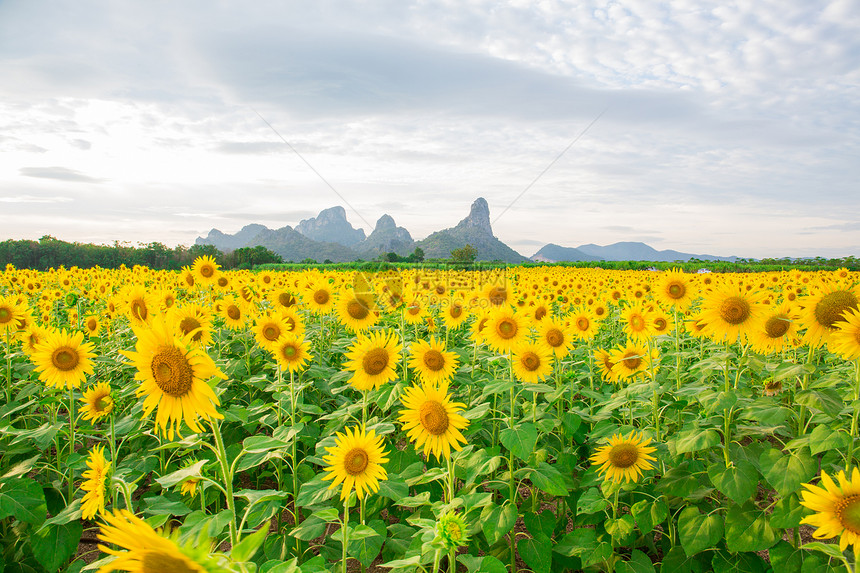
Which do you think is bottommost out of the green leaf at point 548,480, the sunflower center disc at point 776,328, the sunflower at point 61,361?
the green leaf at point 548,480

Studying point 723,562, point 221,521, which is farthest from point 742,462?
point 221,521

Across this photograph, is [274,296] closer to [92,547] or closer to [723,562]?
[92,547]

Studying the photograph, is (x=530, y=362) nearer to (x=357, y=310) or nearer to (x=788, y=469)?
(x=788, y=469)

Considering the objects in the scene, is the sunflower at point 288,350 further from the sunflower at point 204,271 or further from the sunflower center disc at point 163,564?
the sunflower at point 204,271

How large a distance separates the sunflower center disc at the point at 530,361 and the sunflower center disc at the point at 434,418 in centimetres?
126

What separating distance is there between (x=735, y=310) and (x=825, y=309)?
472 mm

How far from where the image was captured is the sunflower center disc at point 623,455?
279 cm

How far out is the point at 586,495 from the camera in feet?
9.73

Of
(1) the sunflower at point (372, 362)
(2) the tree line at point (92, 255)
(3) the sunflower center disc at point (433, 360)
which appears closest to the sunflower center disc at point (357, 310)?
(1) the sunflower at point (372, 362)

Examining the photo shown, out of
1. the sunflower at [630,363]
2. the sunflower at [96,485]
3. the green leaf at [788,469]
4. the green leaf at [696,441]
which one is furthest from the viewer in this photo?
the sunflower at [630,363]

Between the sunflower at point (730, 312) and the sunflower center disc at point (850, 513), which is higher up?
the sunflower at point (730, 312)

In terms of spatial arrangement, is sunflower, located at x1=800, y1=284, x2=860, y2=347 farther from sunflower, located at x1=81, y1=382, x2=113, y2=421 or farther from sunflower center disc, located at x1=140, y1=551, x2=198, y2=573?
sunflower, located at x1=81, y1=382, x2=113, y2=421

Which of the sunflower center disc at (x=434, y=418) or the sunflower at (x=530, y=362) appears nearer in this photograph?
the sunflower center disc at (x=434, y=418)

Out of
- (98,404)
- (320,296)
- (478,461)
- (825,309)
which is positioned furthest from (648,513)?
(98,404)
